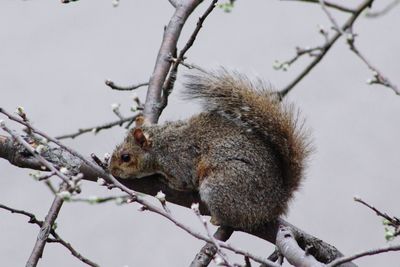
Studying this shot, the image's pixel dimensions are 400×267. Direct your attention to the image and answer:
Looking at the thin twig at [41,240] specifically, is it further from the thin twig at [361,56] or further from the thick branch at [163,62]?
the thin twig at [361,56]

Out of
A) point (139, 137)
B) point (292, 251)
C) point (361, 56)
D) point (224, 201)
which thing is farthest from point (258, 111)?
point (361, 56)

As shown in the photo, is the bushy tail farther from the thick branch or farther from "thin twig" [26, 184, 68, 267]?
"thin twig" [26, 184, 68, 267]

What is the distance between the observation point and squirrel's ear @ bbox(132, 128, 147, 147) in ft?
6.33

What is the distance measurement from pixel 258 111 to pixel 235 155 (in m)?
0.11

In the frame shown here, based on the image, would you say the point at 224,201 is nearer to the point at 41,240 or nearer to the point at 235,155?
the point at 235,155

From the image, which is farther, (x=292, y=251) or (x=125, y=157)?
(x=125, y=157)

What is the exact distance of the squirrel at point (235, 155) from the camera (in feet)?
5.62

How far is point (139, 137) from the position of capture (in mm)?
1938

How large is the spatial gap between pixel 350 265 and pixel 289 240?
158mm

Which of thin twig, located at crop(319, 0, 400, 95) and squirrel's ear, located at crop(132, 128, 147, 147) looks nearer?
thin twig, located at crop(319, 0, 400, 95)

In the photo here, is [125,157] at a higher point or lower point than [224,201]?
lower

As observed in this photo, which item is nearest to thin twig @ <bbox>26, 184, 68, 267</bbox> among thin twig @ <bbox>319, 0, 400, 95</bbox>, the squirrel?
Result: the squirrel

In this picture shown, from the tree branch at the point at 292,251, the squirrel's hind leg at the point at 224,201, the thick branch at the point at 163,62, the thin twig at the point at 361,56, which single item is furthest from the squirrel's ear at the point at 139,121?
the thin twig at the point at 361,56

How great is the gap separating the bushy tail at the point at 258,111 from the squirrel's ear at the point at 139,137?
183 mm
